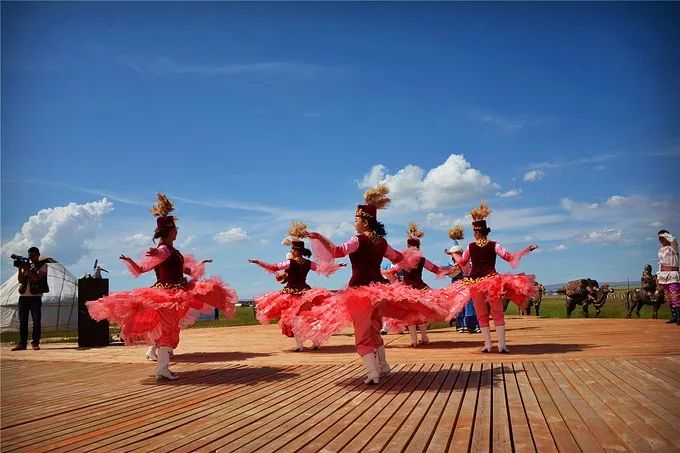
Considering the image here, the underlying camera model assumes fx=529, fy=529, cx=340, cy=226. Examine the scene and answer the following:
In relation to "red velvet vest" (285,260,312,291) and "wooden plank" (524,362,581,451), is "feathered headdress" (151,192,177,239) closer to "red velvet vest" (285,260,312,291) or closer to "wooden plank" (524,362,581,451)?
"red velvet vest" (285,260,312,291)

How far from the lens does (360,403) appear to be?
186 inches

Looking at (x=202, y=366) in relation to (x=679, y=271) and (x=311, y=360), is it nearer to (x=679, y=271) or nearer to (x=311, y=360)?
(x=311, y=360)

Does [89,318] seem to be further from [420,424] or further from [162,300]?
[420,424]

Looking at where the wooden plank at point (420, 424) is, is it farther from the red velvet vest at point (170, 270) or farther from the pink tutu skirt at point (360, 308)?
the red velvet vest at point (170, 270)

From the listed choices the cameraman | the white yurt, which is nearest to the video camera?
the cameraman

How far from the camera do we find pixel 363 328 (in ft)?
19.5

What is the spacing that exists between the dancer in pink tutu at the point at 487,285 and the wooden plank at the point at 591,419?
8.06 feet

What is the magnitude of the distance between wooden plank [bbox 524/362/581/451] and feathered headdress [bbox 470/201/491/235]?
3.30 metres

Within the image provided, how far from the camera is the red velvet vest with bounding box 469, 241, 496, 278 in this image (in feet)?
27.3

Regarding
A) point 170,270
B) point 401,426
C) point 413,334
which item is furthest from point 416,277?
point 401,426

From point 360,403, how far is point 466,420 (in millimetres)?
1110

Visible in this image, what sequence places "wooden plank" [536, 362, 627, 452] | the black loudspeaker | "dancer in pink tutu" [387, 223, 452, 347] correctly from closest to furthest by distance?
"wooden plank" [536, 362, 627, 452], "dancer in pink tutu" [387, 223, 452, 347], the black loudspeaker

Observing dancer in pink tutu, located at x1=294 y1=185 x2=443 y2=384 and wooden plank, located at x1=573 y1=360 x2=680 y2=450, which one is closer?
wooden plank, located at x1=573 y1=360 x2=680 y2=450

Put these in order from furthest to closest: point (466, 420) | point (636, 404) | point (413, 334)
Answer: point (413, 334) → point (636, 404) → point (466, 420)
